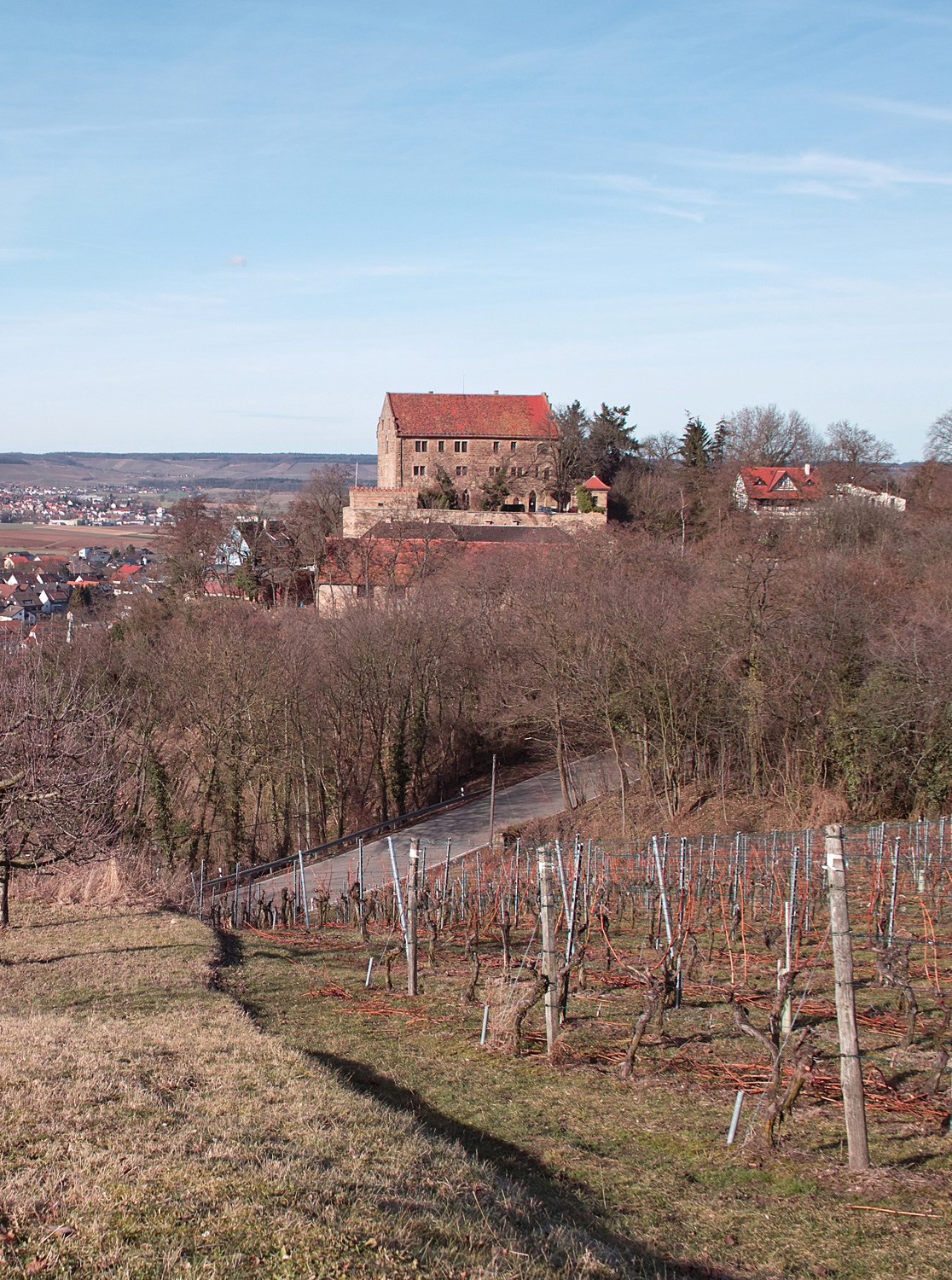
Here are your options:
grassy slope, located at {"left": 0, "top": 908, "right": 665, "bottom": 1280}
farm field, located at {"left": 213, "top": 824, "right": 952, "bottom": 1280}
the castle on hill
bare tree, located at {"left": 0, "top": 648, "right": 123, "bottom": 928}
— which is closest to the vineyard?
farm field, located at {"left": 213, "top": 824, "right": 952, "bottom": 1280}

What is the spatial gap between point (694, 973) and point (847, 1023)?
514cm

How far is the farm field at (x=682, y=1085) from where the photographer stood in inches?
208

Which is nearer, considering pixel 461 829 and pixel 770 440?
pixel 461 829

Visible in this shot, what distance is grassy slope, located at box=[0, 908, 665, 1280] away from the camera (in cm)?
428

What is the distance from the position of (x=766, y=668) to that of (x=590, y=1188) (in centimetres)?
1970

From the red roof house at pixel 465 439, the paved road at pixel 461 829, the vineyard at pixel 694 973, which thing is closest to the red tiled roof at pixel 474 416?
the red roof house at pixel 465 439

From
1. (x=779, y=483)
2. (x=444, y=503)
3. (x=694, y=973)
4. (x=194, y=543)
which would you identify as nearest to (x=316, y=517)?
(x=444, y=503)

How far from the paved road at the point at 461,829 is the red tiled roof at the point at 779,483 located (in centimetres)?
2588

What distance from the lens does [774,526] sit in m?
36.6

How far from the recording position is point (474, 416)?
65.1 m

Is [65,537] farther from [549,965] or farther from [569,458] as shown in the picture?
[549,965]

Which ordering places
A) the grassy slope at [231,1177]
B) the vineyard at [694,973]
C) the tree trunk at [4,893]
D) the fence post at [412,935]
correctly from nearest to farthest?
1. the grassy slope at [231,1177]
2. the vineyard at [694,973]
3. the fence post at [412,935]
4. the tree trunk at [4,893]

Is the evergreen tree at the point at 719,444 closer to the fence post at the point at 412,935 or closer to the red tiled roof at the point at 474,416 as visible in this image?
the red tiled roof at the point at 474,416

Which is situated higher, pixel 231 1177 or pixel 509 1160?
pixel 231 1177
